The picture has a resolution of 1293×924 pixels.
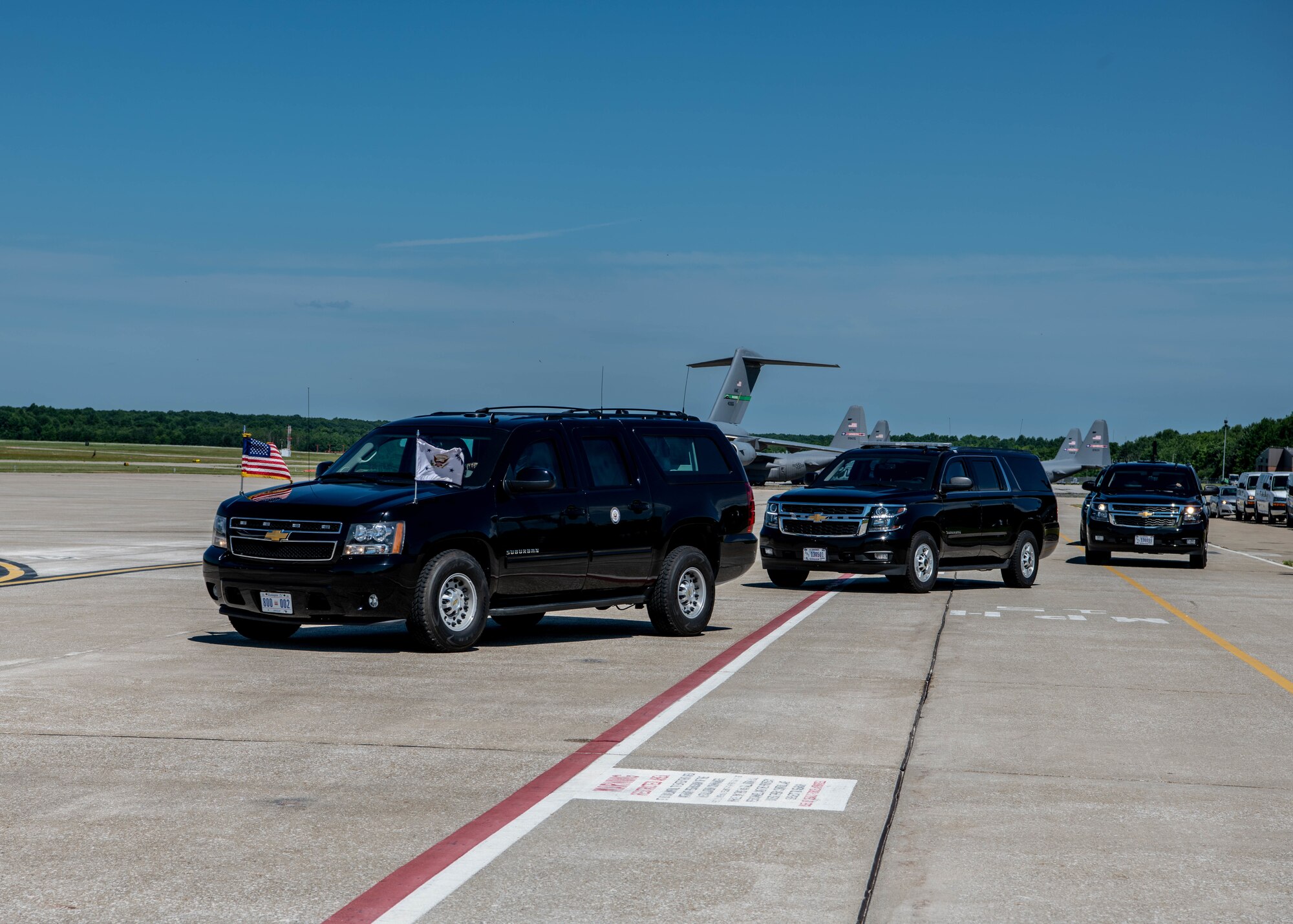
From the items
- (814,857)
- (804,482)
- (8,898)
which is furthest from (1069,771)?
(804,482)

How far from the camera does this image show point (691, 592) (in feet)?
46.1

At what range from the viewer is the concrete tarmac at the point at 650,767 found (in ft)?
17.4

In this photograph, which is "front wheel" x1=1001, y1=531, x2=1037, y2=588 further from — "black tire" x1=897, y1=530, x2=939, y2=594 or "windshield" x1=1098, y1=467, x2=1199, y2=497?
"windshield" x1=1098, y1=467, x2=1199, y2=497

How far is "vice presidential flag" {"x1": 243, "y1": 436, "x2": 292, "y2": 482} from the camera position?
89.8ft

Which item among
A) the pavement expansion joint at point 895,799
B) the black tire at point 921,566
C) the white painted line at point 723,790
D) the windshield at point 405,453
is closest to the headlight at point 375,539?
the windshield at point 405,453

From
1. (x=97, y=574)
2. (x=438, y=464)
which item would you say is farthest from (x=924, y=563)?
(x=97, y=574)

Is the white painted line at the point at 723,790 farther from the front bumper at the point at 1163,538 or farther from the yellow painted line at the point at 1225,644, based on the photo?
the front bumper at the point at 1163,538

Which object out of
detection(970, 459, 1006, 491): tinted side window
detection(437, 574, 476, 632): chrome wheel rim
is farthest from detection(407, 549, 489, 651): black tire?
detection(970, 459, 1006, 491): tinted side window

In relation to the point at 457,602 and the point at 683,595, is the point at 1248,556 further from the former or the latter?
the point at 457,602

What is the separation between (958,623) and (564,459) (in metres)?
4.86

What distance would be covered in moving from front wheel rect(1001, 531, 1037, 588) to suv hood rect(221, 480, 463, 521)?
439 inches

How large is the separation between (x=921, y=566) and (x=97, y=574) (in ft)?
35.9

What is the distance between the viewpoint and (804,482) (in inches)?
840

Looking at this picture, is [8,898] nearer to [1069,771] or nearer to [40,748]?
[40,748]
